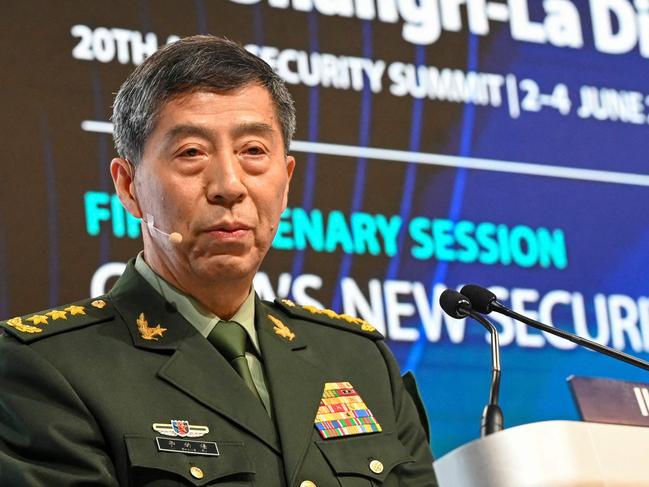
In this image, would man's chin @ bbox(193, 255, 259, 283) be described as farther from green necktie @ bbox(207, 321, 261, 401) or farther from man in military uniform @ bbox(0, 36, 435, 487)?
green necktie @ bbox(207, 321, 261, 401)

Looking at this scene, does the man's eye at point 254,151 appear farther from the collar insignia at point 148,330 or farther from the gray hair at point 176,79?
the collar insignia at point 148,330

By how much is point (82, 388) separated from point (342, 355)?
0.67 m

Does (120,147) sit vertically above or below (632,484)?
above

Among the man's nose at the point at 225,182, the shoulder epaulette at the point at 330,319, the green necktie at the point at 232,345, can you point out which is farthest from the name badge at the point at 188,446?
the shoulder epaulette at the point at 330,319

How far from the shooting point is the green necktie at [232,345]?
2.48 metres

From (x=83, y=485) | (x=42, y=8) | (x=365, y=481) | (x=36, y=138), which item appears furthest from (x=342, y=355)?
(x=42, y=8)

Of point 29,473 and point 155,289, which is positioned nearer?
point 29,473

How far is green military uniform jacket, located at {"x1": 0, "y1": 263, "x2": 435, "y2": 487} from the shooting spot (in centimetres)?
219

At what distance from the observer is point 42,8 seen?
3709 millimetres

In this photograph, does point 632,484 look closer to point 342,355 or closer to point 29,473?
point 342,355

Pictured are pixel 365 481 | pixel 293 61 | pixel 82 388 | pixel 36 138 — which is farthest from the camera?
pixel 293 61

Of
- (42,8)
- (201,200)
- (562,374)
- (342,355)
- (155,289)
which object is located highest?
(42,8)

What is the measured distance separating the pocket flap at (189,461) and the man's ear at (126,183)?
54cm

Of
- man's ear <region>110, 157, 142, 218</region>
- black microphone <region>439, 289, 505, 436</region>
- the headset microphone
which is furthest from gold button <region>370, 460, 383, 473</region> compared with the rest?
man's ear <region>110, 157, 142, 218</region>
